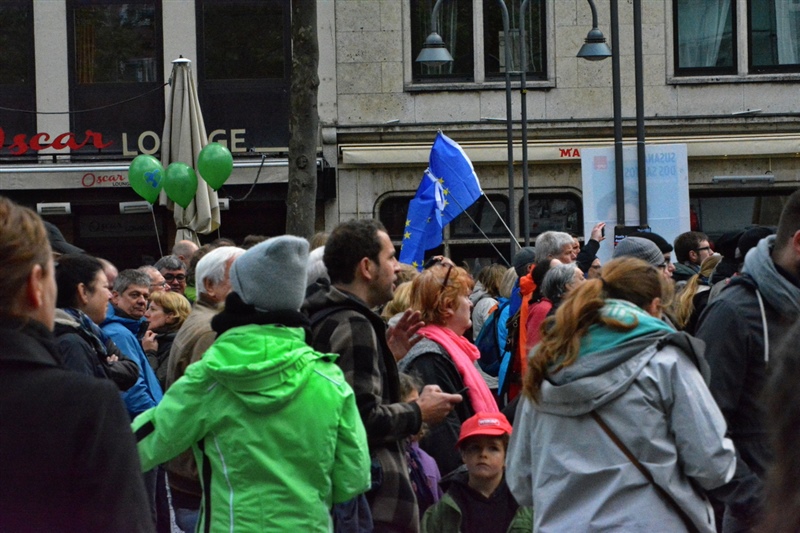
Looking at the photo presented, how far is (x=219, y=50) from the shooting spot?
69.7ft

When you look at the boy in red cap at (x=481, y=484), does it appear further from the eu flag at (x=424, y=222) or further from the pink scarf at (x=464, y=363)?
the eu flag at (x=424, y=222)

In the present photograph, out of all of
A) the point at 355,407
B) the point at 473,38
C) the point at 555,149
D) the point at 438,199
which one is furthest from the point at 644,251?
the point at 473,38

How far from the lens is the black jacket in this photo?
2.54m

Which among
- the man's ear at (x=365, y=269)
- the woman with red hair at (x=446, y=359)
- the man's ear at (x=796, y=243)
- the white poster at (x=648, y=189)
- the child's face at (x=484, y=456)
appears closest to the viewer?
the man's ear at (x=796, y=243)

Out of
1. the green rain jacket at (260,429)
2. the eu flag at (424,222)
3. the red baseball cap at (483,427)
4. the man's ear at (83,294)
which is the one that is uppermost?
the eu flag at (424,222)

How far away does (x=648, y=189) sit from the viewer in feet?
42.2

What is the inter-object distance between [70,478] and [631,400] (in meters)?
2.01

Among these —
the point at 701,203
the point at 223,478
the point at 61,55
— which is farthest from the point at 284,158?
the point at 223,478

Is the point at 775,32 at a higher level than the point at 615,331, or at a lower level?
higher

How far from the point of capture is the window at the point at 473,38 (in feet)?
70.4

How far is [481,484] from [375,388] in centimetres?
116

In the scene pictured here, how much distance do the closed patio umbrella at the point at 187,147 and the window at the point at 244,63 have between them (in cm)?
520

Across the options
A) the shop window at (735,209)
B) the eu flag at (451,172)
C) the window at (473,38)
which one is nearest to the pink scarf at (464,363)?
the eu flag at (451,172)

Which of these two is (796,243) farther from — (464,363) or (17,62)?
(17,62)
